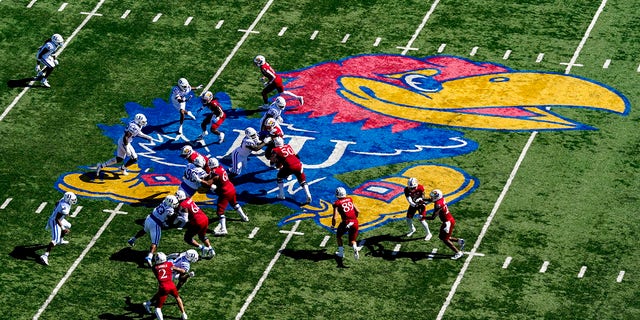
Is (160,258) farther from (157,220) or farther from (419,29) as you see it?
(419,29)

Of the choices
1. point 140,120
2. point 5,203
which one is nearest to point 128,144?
point 140,120

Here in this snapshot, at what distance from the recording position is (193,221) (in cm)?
3803

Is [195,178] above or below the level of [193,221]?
above

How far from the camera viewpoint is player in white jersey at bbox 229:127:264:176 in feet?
136

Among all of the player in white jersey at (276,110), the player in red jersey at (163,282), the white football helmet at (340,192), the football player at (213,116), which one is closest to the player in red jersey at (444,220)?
the white football helmet at (340,192)

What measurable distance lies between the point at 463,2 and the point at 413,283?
14401mm

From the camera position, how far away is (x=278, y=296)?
37250 mm

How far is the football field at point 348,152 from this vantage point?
123 feet

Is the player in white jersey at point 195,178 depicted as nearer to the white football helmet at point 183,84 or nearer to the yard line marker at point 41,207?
the yard line marker at point 41,207

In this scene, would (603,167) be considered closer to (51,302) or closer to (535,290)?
(535,290)

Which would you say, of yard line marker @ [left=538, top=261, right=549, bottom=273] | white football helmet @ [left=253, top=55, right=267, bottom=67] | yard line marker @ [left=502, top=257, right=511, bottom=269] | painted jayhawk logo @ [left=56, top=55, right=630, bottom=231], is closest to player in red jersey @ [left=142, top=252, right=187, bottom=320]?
painted jayhawk logo @ [left=56, top=55, right=630, bottom=231]

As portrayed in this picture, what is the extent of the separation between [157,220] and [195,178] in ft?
6.31

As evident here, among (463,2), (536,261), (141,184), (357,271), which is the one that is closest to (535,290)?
(536,261)

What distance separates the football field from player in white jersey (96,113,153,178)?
354 millimetres
